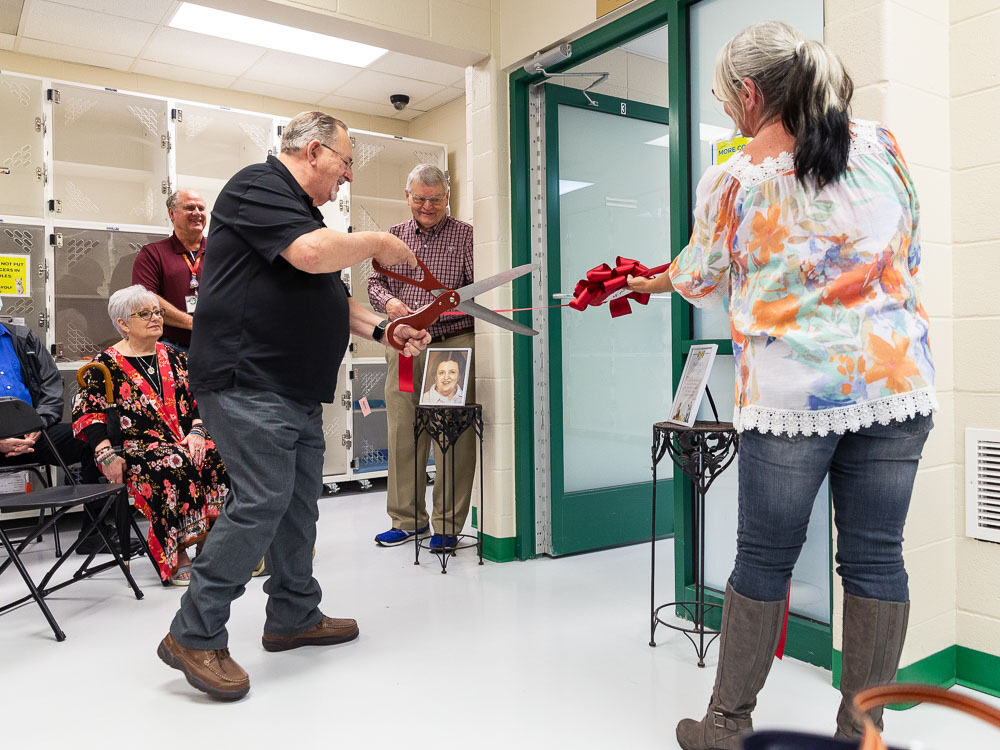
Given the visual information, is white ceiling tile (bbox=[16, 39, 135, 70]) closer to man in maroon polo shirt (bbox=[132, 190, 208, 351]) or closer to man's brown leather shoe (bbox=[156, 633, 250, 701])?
man in maroon polo shirt (bbox=[132, 190, 208, 351])

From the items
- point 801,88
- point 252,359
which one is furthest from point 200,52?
point 801,88

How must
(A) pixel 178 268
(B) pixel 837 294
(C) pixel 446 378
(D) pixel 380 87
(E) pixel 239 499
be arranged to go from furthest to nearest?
(D) pixel 380 87 → (A) pixel 178 268 → (C) pixel 446 378 → (E) pixel 239 499 → (B) pixel 837 294

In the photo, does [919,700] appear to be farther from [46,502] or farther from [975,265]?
[46,502]

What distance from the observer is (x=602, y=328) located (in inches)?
141

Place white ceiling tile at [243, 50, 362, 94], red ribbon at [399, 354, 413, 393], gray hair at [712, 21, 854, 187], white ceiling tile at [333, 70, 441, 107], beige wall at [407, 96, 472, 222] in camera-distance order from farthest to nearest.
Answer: beige wall at [407, 96, 472, 222] < white ceiling tile at [333, 70, 441, 107] < white ceiling tile at [243, 50, 362, 94] < red ribbon at [399, 354, 413, 393] < gray hair at [712, 21, 854, 187]

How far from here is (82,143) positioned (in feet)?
14.9

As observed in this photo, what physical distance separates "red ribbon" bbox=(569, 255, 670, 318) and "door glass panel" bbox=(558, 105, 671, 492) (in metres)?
1.25

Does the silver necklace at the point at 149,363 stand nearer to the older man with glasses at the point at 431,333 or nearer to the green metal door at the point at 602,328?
the older man with glasses at the point at 431,333

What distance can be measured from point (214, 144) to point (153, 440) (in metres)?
2.60

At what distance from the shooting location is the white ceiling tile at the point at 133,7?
169 inches

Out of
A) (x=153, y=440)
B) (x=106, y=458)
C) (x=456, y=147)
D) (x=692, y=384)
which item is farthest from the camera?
(x=456, y=147)

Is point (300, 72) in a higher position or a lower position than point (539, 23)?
→ higher

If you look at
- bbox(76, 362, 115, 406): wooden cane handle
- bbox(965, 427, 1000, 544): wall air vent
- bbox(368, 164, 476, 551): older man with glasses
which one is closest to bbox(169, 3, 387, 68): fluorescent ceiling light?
bbox(368, 164, 476, 551): older man with glasses

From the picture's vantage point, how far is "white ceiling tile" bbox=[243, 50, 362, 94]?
5133mm
